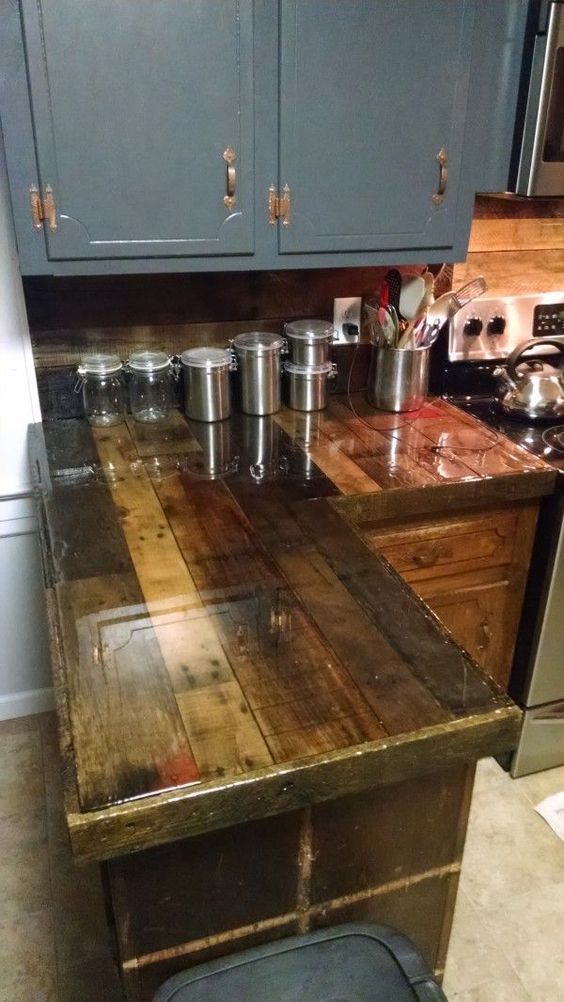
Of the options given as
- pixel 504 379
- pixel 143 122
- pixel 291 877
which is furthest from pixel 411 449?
pixel 291 877

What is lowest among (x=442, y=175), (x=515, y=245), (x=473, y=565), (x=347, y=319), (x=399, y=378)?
(x=473, y=565)

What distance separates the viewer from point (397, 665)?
3.46 feet

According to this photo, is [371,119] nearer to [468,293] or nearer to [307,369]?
[468,293]

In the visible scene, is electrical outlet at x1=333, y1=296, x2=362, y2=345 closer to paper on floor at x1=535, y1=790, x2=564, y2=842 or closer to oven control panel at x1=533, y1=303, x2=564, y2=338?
oven control panel at x1=533, y1=303, x2=564, y2=338

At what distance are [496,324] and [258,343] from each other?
65 centimetres

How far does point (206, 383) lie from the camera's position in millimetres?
1816

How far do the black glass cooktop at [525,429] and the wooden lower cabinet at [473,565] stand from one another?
124 mm

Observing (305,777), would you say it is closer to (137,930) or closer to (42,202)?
(137,930)

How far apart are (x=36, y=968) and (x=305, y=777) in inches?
42.7

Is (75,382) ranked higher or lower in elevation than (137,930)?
higher

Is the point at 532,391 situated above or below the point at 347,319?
below

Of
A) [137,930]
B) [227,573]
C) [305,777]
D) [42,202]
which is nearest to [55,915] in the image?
[137,930]

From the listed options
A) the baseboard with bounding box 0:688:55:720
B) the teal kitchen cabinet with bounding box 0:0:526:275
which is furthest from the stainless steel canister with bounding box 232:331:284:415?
the baseboard with bounding box 0:688:55:720

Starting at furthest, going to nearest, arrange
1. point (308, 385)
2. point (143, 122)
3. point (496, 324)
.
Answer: point (496, 324)
point (308, 385)
point (143, 122)
